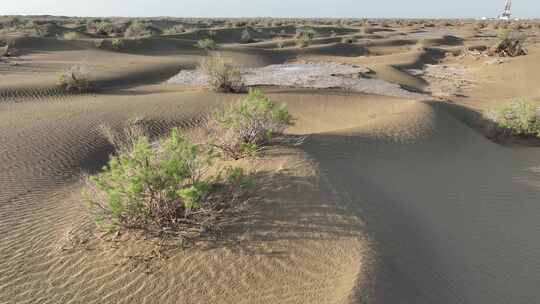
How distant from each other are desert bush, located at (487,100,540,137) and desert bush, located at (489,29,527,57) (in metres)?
15.6

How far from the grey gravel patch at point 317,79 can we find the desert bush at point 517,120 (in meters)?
3.60

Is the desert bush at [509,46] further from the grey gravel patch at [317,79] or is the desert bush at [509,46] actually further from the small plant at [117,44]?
the small plant at [117,44]

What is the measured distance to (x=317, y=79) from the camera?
1373 cm

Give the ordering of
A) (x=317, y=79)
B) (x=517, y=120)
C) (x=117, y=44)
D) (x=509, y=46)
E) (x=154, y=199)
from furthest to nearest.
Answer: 1. (x=117, y=44)
2. (x=509, y=46)
3. (x=317, y=79)
4. (x=517, y=120)
5. (x=154, y=199)

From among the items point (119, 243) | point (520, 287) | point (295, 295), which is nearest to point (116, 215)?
point (119, 243)

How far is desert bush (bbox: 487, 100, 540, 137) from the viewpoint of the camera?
324 inches

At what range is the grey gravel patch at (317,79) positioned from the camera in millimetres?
12797

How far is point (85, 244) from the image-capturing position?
4.06 metres

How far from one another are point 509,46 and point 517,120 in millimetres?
16893

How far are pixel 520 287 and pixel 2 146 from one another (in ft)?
27.4

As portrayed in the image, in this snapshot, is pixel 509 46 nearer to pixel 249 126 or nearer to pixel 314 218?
pixel 249 126

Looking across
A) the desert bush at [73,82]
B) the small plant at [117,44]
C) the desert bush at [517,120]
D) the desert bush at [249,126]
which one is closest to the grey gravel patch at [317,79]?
the desert bush at [73,82]

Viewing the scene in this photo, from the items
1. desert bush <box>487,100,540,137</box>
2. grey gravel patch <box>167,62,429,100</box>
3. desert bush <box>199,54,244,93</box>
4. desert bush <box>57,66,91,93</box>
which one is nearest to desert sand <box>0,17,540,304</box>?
desert bush <box>487,100,540,137</box>

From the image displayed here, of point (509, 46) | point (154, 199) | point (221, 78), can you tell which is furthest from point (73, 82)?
point (509, 46)
